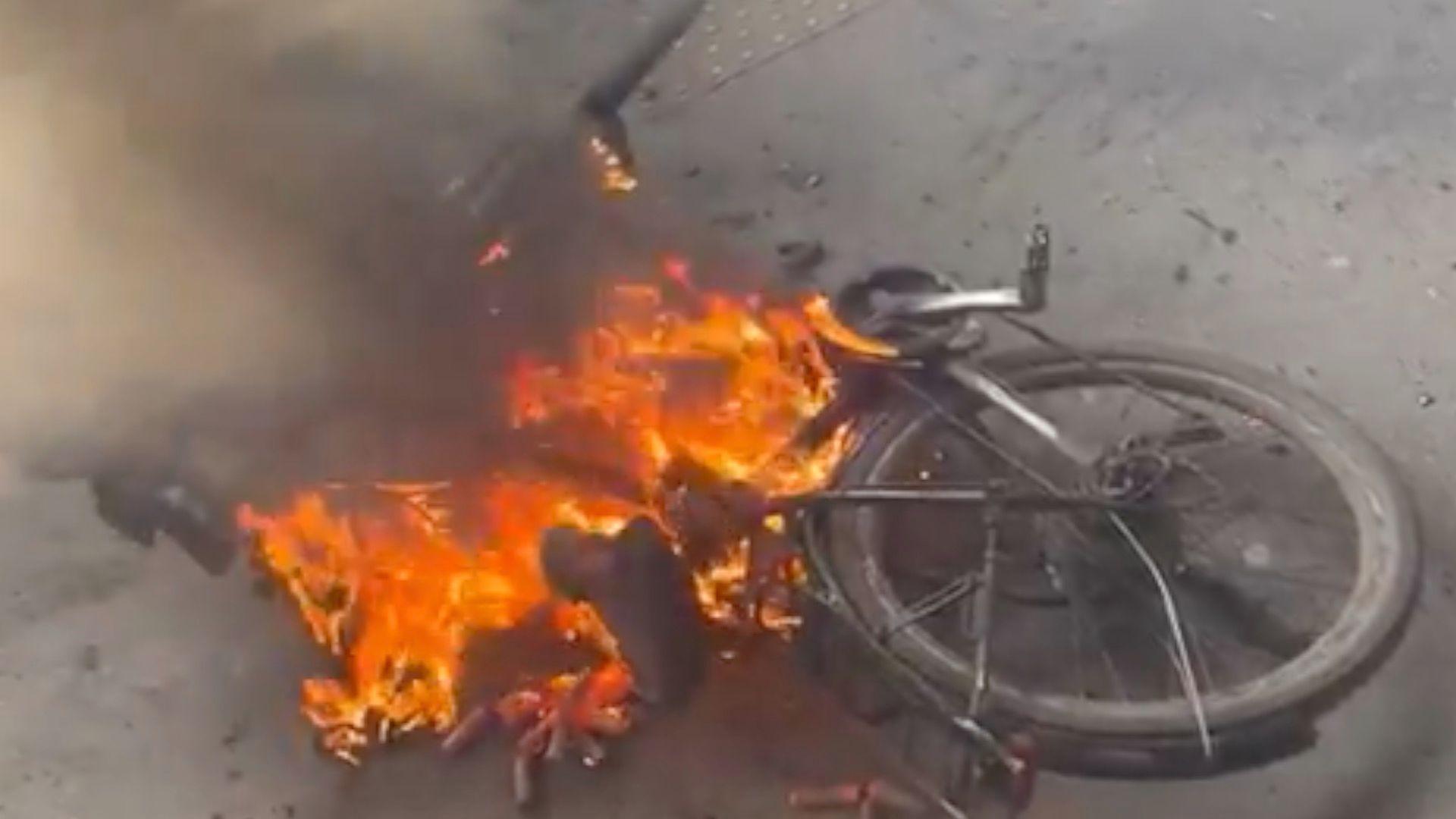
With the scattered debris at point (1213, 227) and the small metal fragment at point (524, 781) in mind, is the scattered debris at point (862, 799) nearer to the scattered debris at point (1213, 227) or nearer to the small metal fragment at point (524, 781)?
the small metal fragment at point (524, 781)

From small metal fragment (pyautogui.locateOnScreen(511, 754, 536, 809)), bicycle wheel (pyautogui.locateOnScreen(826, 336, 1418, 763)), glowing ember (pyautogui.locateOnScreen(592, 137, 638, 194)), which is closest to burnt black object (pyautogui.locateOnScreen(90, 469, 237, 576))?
small metal fragment (pyautogui.locateOnScreen(511, 754, 536, 809))

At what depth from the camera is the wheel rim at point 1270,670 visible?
13.8ft

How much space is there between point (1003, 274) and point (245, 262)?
1.93 metres

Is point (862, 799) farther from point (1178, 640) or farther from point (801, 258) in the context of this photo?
point (801, 258)

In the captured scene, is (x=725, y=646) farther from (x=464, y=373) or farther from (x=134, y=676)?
(x=134, y=676)

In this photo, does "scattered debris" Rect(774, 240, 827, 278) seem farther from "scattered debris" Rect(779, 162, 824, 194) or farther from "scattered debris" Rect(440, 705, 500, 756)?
"scattered debris" Rect(440, 705, 500, 756)

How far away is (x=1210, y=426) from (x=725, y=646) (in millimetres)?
1193

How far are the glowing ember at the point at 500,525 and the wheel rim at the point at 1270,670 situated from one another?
292mm

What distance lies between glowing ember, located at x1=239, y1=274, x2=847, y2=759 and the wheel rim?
29 cm

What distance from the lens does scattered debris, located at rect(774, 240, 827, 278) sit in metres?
5.58

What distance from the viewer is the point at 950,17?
6.41m

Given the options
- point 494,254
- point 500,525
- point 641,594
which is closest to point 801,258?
point 494,254

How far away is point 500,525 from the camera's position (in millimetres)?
4645

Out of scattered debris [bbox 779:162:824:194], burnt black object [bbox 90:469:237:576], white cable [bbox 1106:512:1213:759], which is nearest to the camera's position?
white cable [bbox 1106:512:1213:759]
